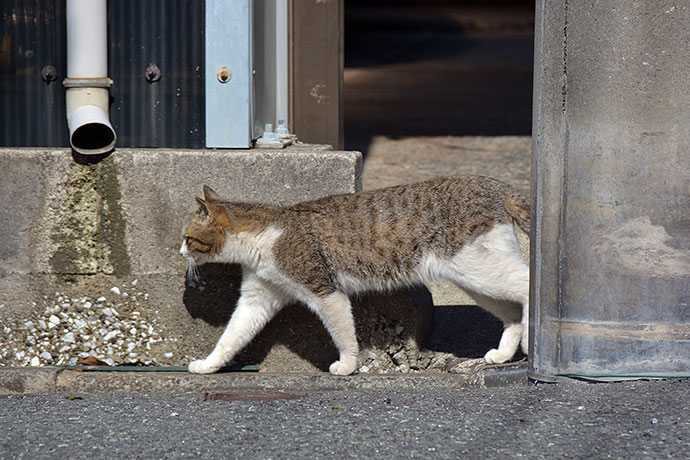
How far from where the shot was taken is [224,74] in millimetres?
5184

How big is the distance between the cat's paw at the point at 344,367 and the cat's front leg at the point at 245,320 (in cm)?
50

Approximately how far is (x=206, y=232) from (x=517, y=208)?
5.45 feet

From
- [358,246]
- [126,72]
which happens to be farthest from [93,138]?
[358,246]

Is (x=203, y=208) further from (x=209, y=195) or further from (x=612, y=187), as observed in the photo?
(x=612, y=187)

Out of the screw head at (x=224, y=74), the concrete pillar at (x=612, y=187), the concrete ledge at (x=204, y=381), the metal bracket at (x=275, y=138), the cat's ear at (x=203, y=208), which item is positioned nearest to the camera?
the concrete pillar at (x=612, y=187)

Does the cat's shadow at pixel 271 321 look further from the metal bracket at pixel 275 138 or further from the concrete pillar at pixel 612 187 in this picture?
the concrete pillar at pixel 612 187

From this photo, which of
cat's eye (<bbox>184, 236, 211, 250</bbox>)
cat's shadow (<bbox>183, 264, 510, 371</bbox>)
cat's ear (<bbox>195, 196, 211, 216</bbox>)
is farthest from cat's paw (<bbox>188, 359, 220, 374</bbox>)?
cat's ear (<bbox>195, 196, 211, 216</bbox>)

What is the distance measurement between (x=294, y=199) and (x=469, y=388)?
148 centimetres

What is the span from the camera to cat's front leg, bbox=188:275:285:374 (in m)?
4.95

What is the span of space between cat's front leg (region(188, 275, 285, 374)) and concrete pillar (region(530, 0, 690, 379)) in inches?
59.8

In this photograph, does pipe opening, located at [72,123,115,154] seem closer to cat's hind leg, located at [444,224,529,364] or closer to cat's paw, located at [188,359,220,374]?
cat's paw, located at [188,359,220,374]

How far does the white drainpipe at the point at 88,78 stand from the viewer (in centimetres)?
501

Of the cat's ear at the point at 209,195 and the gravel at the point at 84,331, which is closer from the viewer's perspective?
the cat's ear at the point at 209,195

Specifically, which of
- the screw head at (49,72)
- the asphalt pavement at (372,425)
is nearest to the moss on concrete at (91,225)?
the screw head at (49,72)
